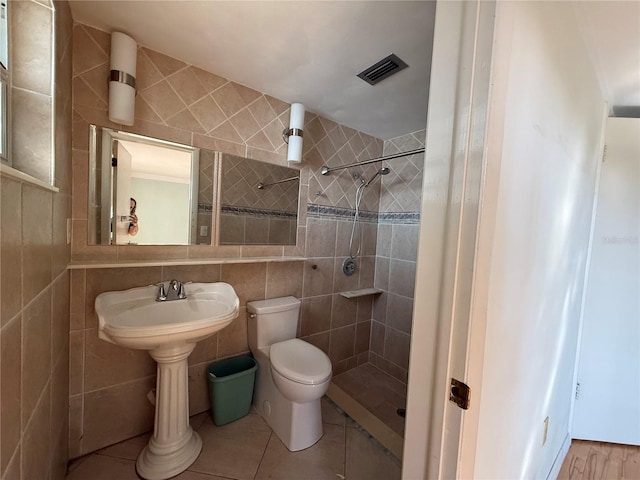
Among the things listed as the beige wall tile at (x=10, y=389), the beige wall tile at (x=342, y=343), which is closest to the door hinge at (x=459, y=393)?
the beige wall tile at (x=10, y=389)

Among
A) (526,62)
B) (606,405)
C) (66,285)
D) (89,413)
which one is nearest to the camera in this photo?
(526,62)

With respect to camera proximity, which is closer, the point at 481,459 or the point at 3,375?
the point at 3,375

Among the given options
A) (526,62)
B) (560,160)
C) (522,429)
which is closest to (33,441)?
(522,429)

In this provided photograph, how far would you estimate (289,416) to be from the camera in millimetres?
1497

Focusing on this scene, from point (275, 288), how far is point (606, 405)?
2.28 metres

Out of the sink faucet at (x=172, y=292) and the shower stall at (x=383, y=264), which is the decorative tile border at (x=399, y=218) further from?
the sink faucet at (x=172, y=292)

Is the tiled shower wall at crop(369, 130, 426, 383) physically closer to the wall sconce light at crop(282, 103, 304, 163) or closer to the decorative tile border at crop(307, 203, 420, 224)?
the decorative tile border at crop(307, 203, 420, 224)

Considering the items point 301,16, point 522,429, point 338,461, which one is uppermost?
point 301,16

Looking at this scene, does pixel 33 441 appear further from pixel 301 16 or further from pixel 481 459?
pixel 301 16

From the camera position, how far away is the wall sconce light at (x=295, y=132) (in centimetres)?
175

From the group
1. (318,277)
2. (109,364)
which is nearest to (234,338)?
(109,364)

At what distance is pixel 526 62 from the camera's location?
0.65 metres

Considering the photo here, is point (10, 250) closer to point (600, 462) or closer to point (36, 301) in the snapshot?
point (36, 301)

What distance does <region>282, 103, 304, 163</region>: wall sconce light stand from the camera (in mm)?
1750
